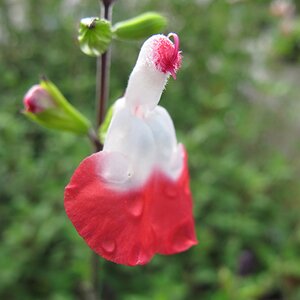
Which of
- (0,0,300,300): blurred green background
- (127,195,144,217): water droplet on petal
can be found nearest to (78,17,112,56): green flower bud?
(127,195,144,217): water droplet on petal

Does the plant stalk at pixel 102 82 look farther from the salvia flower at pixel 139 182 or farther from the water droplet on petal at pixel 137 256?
the water droplet on petal at pixel 137 256

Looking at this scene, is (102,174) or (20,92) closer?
(102,174)

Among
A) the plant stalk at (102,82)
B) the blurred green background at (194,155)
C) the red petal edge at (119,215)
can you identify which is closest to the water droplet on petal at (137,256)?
the red petal edge at (119,215)

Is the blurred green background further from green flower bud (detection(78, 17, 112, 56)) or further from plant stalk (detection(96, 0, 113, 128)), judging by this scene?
green flower bud (detection(78, 17, 112, 56))

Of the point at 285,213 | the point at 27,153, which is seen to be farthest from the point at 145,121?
the point at 285,213

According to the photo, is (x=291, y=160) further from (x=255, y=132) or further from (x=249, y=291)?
(x=249, y=291)

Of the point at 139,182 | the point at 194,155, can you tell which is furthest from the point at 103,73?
the point at 194,155

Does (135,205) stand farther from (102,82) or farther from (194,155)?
(194,155)
